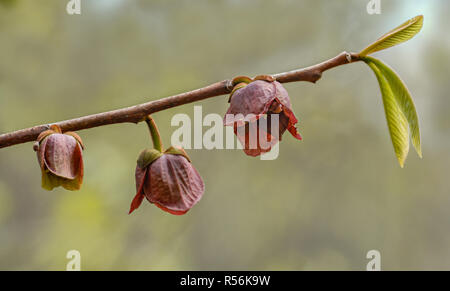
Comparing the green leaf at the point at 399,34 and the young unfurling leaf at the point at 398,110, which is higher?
the green leaf at the point at 399,34

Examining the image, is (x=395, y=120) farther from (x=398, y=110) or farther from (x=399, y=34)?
(x=399, y=34)

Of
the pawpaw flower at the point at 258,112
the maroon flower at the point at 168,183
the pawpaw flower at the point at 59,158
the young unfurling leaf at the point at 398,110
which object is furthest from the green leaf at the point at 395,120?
the pawpaw flower at the point at 59,158

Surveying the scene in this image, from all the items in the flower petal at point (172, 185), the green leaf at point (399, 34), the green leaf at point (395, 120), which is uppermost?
the green leaf at point (399, 34)

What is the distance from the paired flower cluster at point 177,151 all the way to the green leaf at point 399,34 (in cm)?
14

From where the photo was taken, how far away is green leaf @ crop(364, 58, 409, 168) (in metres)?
0.70

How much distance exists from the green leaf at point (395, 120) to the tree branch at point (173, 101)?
2.2 inches

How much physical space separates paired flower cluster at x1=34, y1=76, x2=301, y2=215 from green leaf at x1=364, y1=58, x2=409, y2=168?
0.14 m

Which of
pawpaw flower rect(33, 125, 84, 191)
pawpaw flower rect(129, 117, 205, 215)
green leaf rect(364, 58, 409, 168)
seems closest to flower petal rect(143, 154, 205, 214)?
pawpaw flower rect(129, 117, 205, 215)

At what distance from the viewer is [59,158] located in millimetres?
733

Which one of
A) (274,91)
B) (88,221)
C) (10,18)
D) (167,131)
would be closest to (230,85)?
(274,91)

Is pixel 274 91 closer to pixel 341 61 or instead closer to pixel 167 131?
pixel 341 61

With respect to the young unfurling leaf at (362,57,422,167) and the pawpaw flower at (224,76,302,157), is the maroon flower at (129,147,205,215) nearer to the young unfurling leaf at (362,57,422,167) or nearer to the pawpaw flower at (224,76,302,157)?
the pawpaw flower at (224,76,302,157)

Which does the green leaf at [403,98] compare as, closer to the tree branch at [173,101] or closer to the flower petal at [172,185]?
the tree branch at [173,101]

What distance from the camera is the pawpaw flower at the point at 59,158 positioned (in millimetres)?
729
